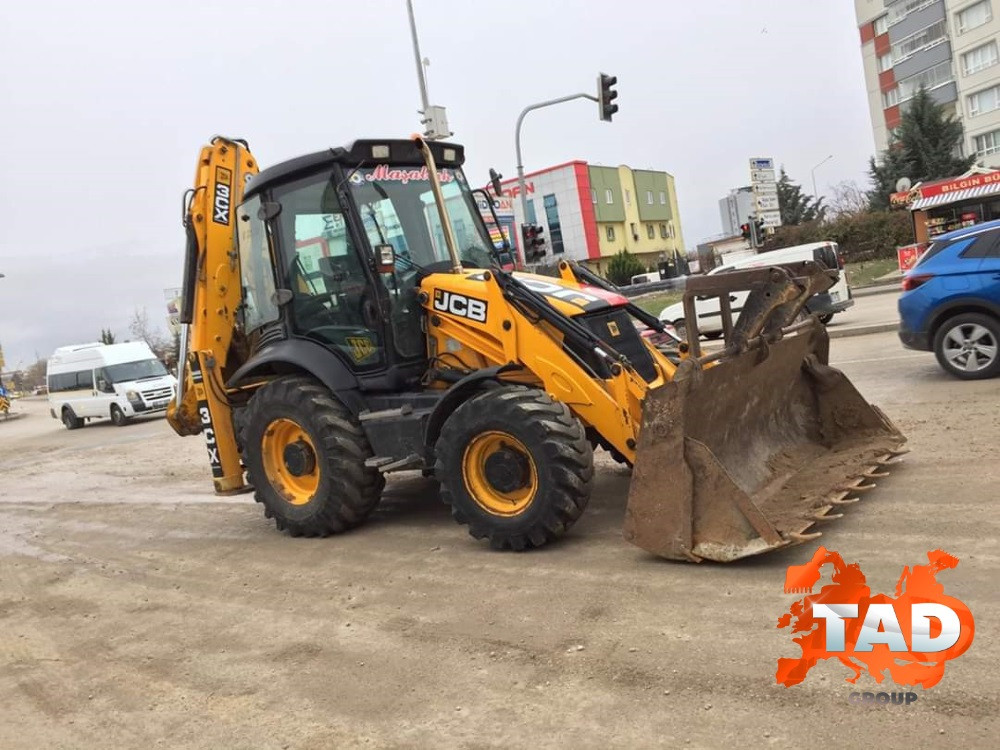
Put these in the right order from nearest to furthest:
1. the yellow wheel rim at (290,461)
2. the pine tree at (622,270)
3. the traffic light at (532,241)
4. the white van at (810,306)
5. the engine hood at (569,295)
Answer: the engine hood at (569,295)
the yellow wheel rim at (290,461)
the white van at (810,306)
the traffic light at (532,241)
the pine tree at (622,270)

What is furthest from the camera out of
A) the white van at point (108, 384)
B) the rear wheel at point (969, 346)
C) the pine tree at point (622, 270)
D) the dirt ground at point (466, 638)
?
the pine tree at point (622, 270)

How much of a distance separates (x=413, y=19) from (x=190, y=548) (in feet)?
63.0

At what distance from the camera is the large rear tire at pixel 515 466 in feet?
16.5

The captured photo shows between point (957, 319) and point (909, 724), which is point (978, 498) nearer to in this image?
point (909, 724)

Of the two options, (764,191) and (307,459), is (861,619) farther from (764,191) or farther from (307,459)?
(764,191)

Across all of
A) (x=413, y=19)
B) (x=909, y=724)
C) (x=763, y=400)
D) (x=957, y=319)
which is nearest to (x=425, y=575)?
(x=763, y=400)

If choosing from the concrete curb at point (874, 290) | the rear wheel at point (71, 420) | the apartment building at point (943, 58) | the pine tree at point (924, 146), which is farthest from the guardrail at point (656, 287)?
the apartment building at point (943, 58)

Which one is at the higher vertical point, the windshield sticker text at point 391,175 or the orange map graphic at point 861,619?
the windshield sticker text at point 391,175

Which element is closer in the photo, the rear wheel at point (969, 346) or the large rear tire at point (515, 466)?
the large rear tire at point (515, 466)

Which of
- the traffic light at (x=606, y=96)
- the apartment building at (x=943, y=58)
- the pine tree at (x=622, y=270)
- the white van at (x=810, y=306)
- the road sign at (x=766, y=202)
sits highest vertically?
the apartment building at (x=943, y=58)

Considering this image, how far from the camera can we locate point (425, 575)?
17.6ft

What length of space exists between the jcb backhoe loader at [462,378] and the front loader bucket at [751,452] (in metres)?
0.02

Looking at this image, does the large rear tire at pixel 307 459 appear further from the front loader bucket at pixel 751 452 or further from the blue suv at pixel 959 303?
the blue suv at pixel 959 303

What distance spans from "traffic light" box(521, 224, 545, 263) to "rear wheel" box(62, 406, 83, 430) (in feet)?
47.4
